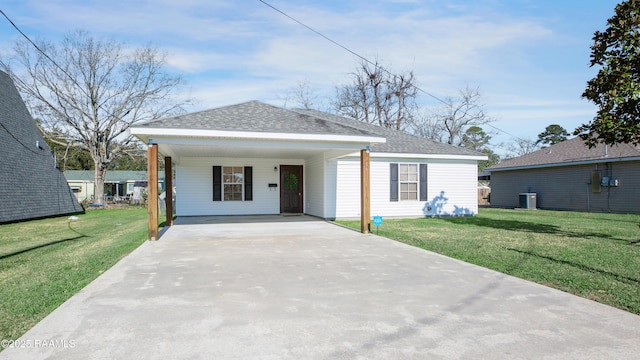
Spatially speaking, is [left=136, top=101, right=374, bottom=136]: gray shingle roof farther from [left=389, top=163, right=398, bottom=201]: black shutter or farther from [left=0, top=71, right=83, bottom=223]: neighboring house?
[left=0, top=71, right=83, bottom=223]: neighboring house

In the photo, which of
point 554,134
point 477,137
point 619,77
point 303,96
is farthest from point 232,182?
point 554,134

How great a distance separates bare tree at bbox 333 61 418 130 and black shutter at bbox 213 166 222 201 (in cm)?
2019

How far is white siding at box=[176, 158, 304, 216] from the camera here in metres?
15.8

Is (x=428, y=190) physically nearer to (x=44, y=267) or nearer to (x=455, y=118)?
(x=44, y=267)

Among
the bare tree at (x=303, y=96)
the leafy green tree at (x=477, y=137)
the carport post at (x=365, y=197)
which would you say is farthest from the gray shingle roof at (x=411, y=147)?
the leafy green tree at (x=477, y=137)

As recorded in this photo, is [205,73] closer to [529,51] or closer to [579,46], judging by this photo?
[529,51]

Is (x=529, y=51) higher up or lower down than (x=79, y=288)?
higher up

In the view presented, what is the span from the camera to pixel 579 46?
16.7m

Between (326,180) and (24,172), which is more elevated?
(24,172)

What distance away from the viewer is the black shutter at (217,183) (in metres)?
15.9

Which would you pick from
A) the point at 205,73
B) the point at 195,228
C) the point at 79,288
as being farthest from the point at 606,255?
the point at 205,73

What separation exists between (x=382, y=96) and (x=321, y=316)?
1250 inches

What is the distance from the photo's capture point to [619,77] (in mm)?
8906

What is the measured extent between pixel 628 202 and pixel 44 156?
85.5 feet
